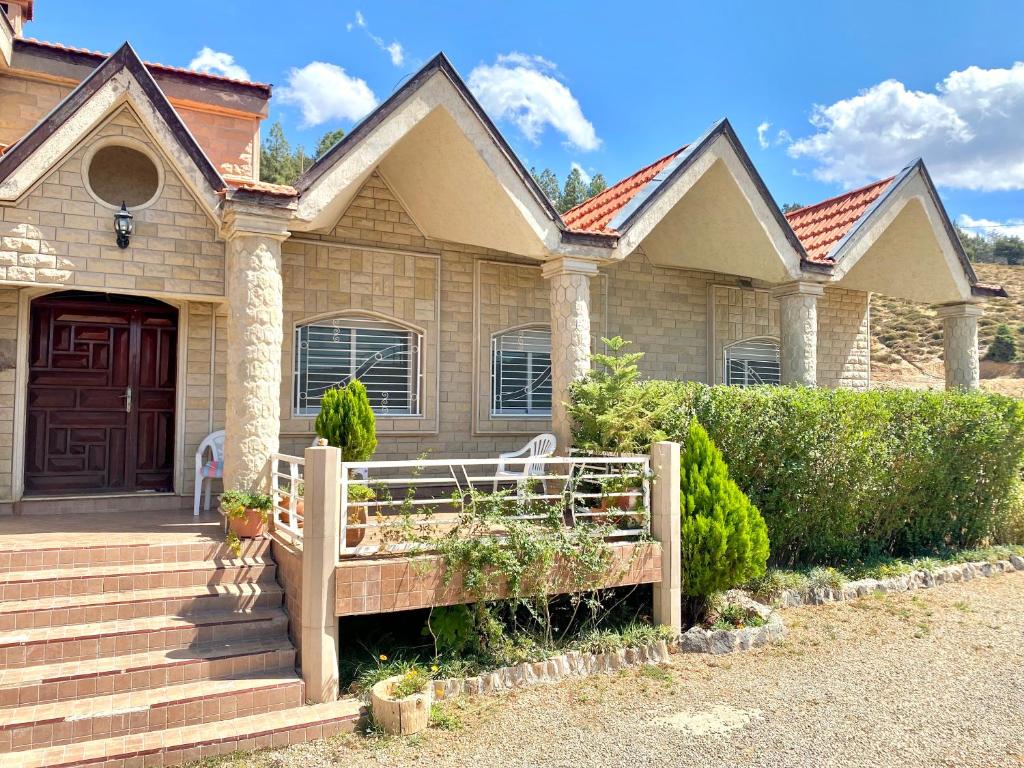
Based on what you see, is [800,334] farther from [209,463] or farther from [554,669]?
[209,463]

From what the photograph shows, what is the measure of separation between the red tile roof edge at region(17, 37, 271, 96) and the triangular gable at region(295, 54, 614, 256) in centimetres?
315

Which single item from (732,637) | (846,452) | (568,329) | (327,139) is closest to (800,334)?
(846,452)

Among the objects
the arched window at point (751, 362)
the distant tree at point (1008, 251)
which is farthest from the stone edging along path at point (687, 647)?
the distant tree at point (1008, 251)

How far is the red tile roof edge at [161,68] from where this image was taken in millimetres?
9273

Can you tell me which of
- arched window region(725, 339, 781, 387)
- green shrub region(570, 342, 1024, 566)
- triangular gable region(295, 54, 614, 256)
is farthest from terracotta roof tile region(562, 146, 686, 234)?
arched window region(725, 339, 781, 387)

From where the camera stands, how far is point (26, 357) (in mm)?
7785

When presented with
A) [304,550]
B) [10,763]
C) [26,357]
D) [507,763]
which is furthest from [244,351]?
[507,763]

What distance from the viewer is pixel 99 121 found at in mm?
6961

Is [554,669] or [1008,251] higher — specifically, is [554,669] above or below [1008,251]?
below

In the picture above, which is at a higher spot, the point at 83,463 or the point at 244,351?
the point at 244,351

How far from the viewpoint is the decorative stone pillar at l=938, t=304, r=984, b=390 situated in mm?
11594

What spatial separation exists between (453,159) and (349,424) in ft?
11.0

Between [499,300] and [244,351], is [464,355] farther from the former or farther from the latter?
[244,351]

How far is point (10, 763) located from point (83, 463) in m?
4.83
